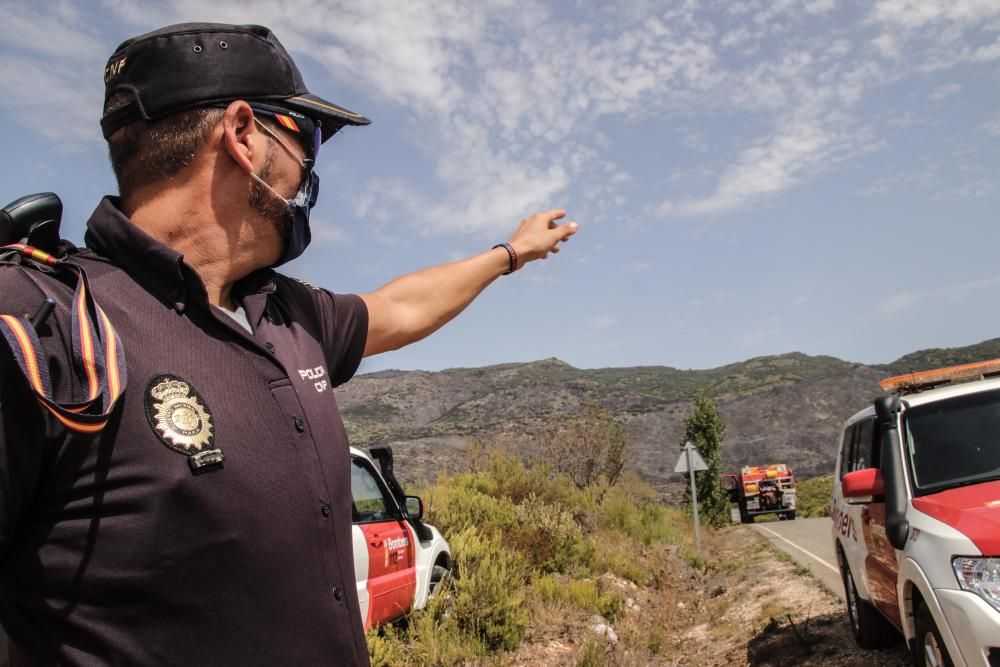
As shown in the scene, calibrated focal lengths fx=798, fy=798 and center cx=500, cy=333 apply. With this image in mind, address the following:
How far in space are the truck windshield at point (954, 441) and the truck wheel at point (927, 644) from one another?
0.81 m

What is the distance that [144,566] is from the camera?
1.48 m

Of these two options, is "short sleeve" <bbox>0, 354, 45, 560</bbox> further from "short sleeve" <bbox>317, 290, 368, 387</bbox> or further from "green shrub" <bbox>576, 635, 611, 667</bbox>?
"green shrub" <bbox>576, 635, 611, 667</bbox>

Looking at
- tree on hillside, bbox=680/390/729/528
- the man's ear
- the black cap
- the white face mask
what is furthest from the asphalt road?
the black cap

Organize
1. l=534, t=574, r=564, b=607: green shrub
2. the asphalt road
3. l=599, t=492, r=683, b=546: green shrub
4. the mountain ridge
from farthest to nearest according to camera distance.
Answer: the mountain ridge, l=599, t=492, r=683, b=546: green shrub, the asphalt road, l=534, t=574, r=564, b=607: green shrub

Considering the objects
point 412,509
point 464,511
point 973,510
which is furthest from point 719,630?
point 973,510

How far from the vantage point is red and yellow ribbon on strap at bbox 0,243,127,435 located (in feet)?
4.32

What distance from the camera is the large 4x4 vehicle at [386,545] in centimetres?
654

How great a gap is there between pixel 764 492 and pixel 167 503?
128 feet

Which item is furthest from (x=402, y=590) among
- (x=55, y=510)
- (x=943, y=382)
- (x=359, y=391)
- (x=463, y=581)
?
(x=359, y=391)

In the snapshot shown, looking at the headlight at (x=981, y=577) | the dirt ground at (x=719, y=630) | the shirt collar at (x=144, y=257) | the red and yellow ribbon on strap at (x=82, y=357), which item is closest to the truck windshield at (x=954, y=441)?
the headlight at (x=981, y=577)

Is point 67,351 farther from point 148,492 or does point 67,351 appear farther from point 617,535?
point 617,535

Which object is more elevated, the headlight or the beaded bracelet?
the beaded bracelet

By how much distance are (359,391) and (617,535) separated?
94.1 metres

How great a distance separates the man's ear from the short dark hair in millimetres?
27
